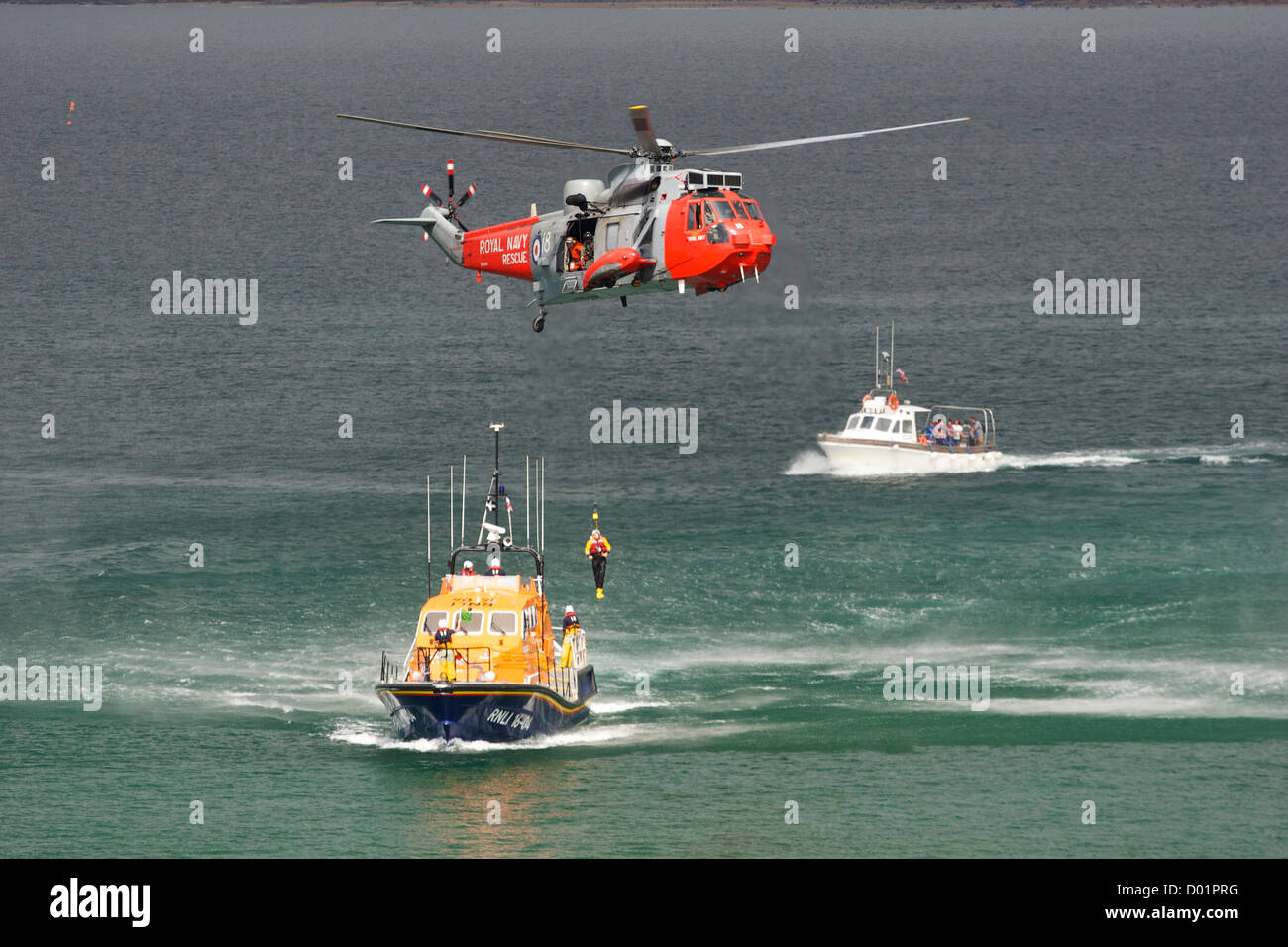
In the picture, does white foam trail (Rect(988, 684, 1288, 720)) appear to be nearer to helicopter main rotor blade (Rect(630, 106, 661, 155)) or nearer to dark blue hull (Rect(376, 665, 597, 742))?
dark blue hull (Rect(376, 665, 597, 742))

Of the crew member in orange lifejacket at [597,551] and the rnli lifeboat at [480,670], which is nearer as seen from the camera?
the crew member in orange lifejacket at [597,551]

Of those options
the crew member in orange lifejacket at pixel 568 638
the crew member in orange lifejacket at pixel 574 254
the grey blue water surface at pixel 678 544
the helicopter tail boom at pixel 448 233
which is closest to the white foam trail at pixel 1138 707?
the grey blue water surface at pixel 678 544

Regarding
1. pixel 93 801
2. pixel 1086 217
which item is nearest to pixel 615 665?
pixel 93 801

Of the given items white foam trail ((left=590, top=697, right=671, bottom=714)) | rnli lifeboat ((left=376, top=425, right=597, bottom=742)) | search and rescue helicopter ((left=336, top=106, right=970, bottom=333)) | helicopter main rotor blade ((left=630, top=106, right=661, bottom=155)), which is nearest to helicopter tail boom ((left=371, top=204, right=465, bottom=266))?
search and rescue helicopter ((left=336, top=106, right=970, bottom=333))

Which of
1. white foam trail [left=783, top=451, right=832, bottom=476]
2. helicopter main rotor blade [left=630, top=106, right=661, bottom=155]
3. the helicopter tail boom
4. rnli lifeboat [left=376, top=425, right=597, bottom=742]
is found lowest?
rnli lifeboat [left=376, top=425, right=597, bottom=742]

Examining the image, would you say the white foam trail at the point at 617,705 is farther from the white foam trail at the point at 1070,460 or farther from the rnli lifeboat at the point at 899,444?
the white foam trail at the point at 1070,460

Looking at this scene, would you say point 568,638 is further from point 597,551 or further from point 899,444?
point 899,444
